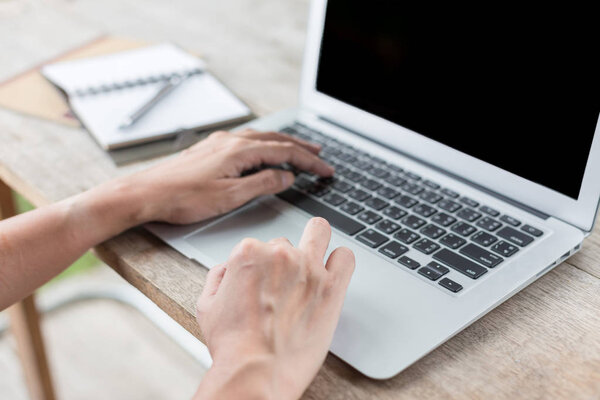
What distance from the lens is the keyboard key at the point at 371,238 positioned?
0.67 meters

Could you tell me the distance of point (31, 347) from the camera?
1256mm

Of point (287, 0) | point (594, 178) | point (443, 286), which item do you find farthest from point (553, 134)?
point (287, 0)

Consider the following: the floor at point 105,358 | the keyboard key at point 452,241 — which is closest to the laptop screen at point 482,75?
the keyboard key at point 452,241

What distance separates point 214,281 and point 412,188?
0.30 metres

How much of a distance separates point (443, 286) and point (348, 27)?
40 cm

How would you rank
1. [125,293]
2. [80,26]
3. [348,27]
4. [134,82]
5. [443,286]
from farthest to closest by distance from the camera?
1. [125,293]
2. [80,26]
3. [134,82]
4. [348,27]
5. [443,286]

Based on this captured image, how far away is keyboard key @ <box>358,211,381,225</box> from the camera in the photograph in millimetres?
712

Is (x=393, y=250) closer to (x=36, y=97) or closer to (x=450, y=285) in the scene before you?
(x=450, y=285)

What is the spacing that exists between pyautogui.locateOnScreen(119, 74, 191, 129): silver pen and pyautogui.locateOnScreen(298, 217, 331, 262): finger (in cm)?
40

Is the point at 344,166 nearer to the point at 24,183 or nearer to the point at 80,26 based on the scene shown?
the point at 24,183

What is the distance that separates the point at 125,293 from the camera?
4.88ft

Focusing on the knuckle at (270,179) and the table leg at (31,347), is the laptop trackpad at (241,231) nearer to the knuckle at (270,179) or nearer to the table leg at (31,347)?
the knuckle at (270,179)

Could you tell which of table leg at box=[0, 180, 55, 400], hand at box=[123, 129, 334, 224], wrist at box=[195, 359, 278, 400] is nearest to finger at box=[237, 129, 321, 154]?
hand at box=[123, 129, 334, 224]

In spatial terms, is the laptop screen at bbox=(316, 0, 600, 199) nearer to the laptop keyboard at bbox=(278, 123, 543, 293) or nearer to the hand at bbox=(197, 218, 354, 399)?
the laptop keyboard at bbox=(278, 123, 543, 293)
